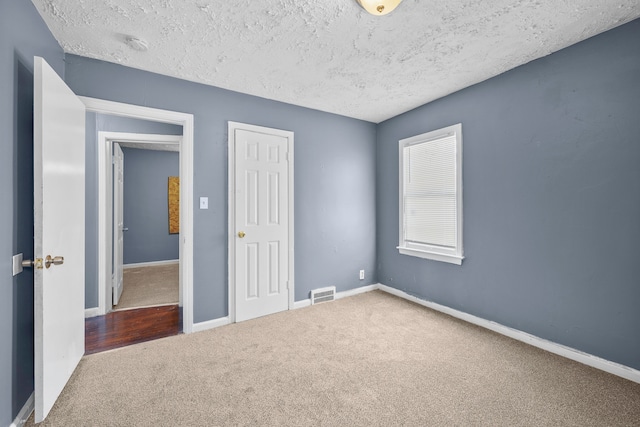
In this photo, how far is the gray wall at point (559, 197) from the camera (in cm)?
203

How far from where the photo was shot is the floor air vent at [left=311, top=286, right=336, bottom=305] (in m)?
3.63

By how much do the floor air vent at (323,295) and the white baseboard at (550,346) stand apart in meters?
1.18

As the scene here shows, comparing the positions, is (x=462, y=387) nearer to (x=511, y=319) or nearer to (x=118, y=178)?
(x=511, y=319)

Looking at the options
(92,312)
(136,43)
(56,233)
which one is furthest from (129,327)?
(136,43)

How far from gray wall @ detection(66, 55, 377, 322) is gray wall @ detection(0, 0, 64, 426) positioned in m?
0.77

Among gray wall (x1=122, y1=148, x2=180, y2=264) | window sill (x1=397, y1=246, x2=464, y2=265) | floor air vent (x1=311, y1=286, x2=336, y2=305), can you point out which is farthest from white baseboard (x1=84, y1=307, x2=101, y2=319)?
window sill (x1=397, y1=246, x2=464, y2=265)

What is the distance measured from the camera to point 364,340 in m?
2.62

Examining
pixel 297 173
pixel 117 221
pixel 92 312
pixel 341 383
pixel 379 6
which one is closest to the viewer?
pixel 379 6

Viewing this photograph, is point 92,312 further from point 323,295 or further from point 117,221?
point 323,295

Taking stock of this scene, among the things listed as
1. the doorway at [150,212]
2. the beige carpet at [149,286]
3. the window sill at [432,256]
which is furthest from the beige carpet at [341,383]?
the doorway at [150,212]

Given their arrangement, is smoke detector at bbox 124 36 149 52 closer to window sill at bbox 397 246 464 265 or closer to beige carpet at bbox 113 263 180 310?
beige carpet at bbox 113 263 180 310

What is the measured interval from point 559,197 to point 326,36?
91.4 inches

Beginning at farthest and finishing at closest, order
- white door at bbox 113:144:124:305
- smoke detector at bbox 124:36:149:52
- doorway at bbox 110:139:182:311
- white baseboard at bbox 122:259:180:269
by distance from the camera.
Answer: white baseboard at bbox 122:259:180:269
doorway at bbox 110:139:182:311
white door at bbox 113:144:124:305
smoke detector at bbox 124:36:149:52

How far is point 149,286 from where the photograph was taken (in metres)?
4.44
